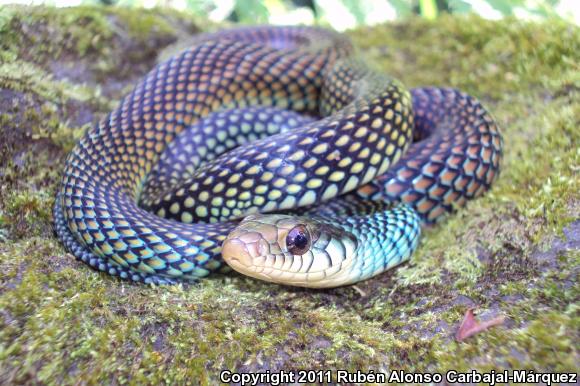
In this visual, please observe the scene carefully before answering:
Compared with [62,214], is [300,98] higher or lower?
higher

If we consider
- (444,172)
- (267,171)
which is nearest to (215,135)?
(267,171)

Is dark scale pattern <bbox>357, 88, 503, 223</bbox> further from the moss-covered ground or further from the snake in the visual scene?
the moss-covered ground

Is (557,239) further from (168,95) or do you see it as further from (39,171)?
(39,171)

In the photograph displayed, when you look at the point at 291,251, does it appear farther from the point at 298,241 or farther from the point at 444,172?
the point at 444,172

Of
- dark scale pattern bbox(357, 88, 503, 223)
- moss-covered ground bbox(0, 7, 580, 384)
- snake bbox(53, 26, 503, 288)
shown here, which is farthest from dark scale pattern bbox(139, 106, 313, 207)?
dark scale pattern bbox(357, 88, 503, 223)

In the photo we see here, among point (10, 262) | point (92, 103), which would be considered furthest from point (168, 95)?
point (10, 262)

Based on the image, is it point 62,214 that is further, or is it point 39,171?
point 39,171

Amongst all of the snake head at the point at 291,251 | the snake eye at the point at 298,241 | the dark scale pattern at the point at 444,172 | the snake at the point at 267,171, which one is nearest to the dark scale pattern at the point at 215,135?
the snake at the point at 267,171
